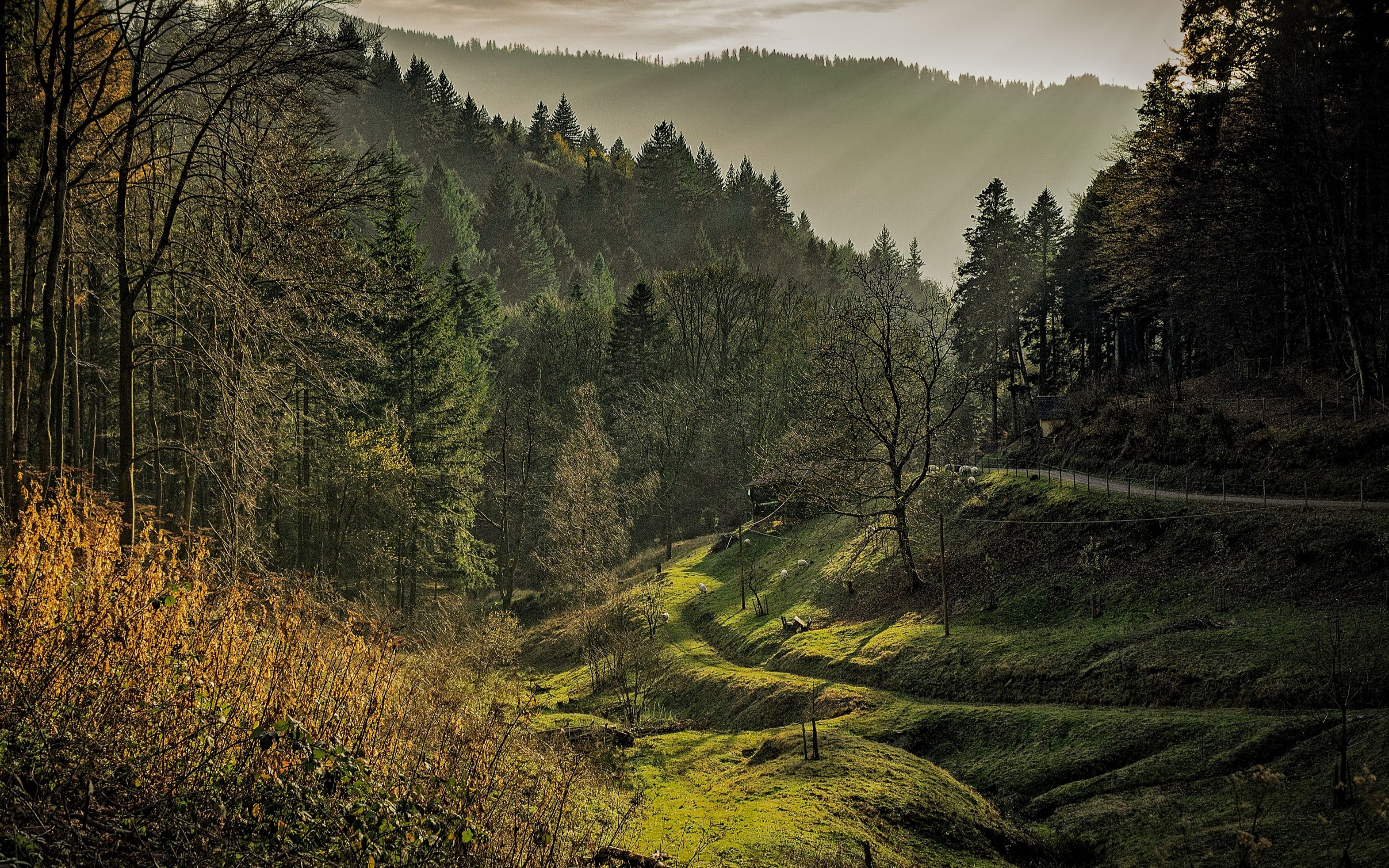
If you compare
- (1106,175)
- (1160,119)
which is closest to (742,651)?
(1160,119)

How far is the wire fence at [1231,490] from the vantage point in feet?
74.9

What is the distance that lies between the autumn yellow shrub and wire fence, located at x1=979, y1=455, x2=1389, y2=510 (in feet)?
77.7

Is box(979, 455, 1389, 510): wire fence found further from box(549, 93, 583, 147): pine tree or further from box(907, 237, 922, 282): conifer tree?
box(549, 93, 583, 147): pine tree

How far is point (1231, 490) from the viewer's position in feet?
86.5

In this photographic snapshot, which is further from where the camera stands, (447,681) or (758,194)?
(758,194)

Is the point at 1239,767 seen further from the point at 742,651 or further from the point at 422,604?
the point at 422,604

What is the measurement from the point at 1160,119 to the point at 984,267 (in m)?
21.3

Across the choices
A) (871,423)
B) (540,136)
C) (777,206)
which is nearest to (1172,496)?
(871,423)

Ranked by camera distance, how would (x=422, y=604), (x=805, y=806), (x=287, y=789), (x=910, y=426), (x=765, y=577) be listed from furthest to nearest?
(x=765, y=577) < (x=422, y=604) < (x=910, y=426) < (x=805, y=806) < (x=287, y=789)

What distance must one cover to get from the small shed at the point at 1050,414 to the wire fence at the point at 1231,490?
700cm

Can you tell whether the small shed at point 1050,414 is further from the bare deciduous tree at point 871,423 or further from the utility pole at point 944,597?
the utility pole at point 944,597

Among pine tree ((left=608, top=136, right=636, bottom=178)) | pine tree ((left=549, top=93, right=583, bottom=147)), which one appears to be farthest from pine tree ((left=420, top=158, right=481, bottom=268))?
pine tree ((left=549, top=93, right=583, bottom=147))

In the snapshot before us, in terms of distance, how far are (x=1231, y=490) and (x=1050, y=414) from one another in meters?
17.7

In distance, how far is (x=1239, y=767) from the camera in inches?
547
